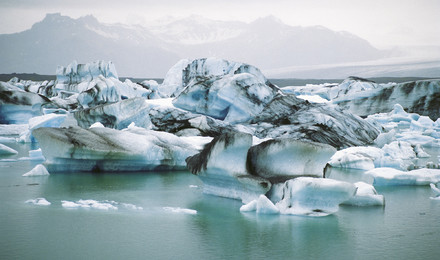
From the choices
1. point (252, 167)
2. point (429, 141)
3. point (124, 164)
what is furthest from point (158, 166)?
point (429, 141)

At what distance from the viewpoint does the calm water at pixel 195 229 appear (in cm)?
431

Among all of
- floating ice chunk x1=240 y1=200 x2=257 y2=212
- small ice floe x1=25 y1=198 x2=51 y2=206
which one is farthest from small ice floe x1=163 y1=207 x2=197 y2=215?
small ice floe x1=25 y1=198 x2=51 y2=206

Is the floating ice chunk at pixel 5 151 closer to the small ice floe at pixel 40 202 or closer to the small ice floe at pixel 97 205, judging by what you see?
the small ice floe at pixel 40 202

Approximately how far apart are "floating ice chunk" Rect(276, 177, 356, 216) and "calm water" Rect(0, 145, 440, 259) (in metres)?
0.14

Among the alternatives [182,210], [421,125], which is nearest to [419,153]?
[421,125]

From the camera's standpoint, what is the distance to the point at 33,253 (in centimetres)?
414

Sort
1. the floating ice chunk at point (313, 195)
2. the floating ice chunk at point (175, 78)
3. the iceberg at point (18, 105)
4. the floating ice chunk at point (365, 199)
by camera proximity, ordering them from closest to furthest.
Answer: the floating ice chunk at point (313, 195) < the floating ice chunk at point (365, 199) < the iceberg at point (18, 105) < the floating ice chunk at point (175, 78)

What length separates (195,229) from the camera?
5062 millimetres

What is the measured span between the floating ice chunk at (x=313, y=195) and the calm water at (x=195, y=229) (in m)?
0.14

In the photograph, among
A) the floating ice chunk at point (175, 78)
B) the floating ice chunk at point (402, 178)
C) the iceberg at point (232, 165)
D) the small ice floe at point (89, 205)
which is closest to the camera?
the small ice floe at point (89, 205)

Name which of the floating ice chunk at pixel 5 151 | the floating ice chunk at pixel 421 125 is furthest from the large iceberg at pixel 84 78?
the floating ice chunk at pixel 421 125

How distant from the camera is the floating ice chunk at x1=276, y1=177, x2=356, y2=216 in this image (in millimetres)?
5426

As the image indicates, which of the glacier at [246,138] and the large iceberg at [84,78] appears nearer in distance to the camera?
the glacier at [246,138]

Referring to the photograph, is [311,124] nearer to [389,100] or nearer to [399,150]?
[399,150]
